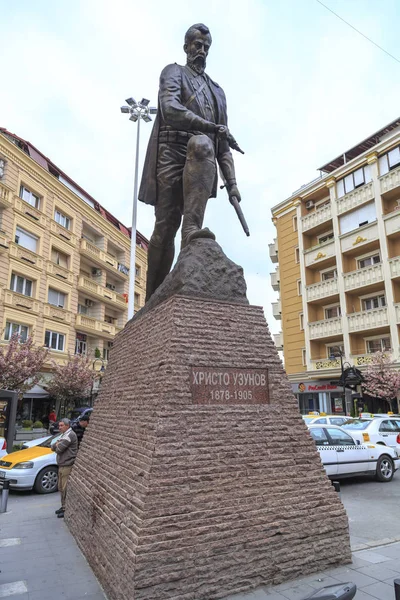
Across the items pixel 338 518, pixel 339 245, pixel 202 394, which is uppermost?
pixel 339 245

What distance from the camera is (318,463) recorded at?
442 centimetres

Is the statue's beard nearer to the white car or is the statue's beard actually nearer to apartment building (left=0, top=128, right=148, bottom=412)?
the white car

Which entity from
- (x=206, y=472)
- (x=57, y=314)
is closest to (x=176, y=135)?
(x=206, y=472)

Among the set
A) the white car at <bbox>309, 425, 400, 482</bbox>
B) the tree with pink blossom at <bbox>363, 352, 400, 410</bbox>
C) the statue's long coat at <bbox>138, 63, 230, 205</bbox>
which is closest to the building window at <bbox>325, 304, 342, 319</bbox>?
the tree with pink blossom at <bbox>363, 352, 400, 410</bbox>

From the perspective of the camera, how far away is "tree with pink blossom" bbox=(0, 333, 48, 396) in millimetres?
19016

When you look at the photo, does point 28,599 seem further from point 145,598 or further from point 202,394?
point 202,394

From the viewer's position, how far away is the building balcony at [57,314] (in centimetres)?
2523

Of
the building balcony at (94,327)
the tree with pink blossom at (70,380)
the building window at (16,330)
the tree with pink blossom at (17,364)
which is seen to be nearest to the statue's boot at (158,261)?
the tree with pink blossom at (17,364)

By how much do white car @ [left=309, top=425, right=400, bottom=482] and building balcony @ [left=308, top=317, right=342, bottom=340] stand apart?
15.3 metres

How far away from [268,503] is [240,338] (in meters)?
1.60

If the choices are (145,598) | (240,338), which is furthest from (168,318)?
(145,598)

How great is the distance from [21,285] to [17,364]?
20.8 feet

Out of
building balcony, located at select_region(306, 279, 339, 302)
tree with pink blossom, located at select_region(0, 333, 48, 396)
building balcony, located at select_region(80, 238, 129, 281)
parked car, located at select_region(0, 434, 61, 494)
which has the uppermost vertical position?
building balcony, located at select_region(80, 238, 129, 281)

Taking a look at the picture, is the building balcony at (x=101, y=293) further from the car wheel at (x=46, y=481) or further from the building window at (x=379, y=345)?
the car wheel at (x=46, y=481)
